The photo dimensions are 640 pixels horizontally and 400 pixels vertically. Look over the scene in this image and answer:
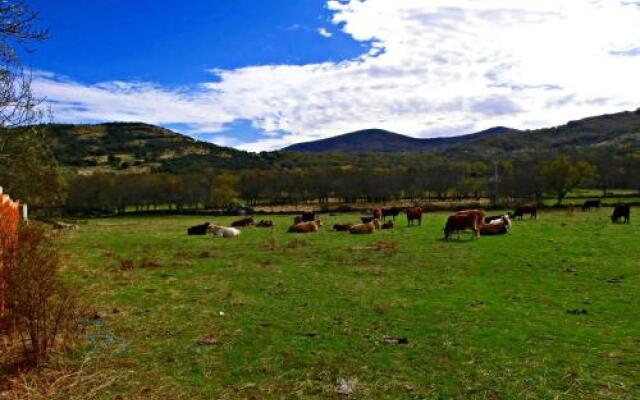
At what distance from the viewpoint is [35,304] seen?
7.96 m

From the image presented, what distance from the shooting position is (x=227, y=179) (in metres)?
119

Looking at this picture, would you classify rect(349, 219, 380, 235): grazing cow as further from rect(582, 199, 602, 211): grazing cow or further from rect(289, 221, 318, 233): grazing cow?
rect(582, 199, 602, 211): grazing cow

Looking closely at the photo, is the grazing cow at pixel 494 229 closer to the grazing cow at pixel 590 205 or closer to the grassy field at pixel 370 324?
the grassy field at pixel 370 324

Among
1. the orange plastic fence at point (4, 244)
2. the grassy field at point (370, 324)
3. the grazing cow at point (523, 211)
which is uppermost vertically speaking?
the orange plastic fence at point (4, 244)

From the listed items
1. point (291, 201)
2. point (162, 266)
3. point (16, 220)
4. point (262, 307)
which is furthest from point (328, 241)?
point (291, 201)

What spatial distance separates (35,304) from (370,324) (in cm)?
587

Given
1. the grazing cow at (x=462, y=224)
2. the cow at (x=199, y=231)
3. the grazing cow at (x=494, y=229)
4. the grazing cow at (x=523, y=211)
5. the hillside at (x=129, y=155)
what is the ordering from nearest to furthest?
1. the grazing cow at (x=462, y=224)
2. the grazing cow at (x=494, y=229)
3. the cow at (x=199, y=231)
4. the grazing cow at (x=523, y=211)
5. the hillside at (x=129, y=155)

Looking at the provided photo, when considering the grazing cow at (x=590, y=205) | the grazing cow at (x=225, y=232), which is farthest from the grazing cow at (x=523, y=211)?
the grazing cow at (x=225, y=232)

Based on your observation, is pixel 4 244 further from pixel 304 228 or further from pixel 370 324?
pixel 304 228

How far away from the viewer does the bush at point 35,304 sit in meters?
7.96

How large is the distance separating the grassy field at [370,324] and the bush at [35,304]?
629 millimetres

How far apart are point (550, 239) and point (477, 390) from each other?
1903 centimetres

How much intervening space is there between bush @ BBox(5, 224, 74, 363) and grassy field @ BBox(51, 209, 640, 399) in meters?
0.63

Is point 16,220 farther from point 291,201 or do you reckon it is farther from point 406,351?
point 291,201
